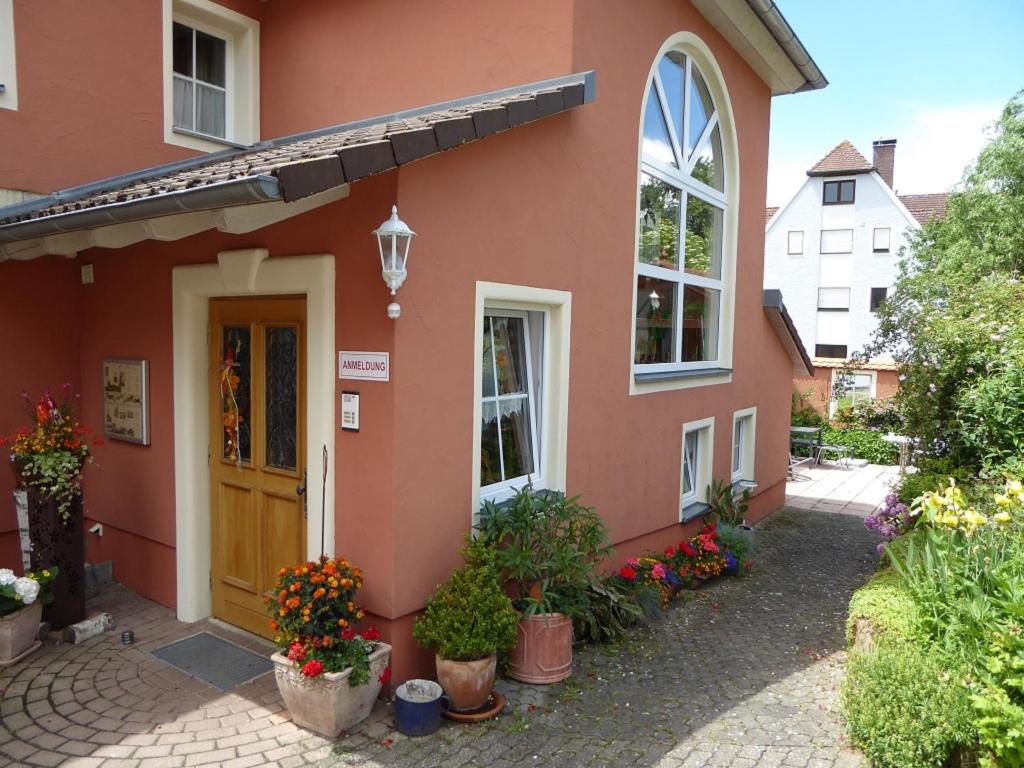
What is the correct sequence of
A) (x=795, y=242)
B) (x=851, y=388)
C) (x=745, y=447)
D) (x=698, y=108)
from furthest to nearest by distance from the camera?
(x=795, y=242)
(x=851, y=388)
(x=745, y=447)
(x=698, y=108)

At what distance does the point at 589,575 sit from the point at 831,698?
5.98 feet

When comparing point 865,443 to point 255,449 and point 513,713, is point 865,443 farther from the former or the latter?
point 255,449

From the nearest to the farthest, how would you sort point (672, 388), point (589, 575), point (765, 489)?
1. point (589, 575)
2. point (672, 388)
3. point (765, 489)

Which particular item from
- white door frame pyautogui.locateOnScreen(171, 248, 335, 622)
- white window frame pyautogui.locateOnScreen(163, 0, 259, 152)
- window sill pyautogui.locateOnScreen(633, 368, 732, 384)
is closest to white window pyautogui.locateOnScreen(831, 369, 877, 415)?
window sill pyautogui.locateOnScreen(633, 368, 732, 384)

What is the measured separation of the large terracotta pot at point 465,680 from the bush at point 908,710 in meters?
2.08

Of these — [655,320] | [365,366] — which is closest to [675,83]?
[655,320]

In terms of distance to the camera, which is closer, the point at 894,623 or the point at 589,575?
the point at 894,623

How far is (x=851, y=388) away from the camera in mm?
21453

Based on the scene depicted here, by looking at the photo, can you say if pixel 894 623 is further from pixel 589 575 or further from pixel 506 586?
pixel 506 586

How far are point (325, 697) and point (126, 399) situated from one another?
342cm

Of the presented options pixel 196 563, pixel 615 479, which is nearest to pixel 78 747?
pixel 196 563

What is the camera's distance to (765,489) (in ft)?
37.1

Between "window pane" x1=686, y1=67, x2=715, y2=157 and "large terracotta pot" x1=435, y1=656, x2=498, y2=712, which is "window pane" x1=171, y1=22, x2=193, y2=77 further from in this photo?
"large terracotta pot" x1=435, y1=656, x2=498, y2=712

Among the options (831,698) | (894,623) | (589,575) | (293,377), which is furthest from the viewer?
(589,575)
